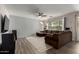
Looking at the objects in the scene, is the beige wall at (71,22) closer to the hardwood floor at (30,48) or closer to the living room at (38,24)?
the living room at (38,24)

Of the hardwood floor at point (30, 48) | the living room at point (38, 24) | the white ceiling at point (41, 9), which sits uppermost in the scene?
the white ceiling at point (41, 9)

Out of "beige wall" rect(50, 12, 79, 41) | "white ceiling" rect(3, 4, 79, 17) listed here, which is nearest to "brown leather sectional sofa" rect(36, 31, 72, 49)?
"beige wall" rect(50, 12, 79, 41)

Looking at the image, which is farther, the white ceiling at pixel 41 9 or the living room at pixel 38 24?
the living room at pixel 38 24

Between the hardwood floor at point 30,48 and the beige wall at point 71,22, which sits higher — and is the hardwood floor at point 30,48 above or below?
below

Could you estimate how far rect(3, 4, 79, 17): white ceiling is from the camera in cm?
306

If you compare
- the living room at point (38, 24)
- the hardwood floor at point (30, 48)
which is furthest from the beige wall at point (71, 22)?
the hardwood floor at point (30, 48)

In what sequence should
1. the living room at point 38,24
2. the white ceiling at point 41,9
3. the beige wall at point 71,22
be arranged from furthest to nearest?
the beige wall at point 71,22 < the living room at point 38,24 < the white ceiling at point 41,9

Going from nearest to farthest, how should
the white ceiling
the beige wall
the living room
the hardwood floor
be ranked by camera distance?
the white ceiling
the living room
the hardwood floor
the beige wall

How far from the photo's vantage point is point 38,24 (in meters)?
3.38

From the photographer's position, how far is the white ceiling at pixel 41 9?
3064 millimetres

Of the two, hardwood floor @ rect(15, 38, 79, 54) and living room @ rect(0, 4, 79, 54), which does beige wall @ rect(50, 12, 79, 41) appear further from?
hardwood floor @ rect(15, 38, 79, 54)

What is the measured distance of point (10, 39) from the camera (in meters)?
3.24
